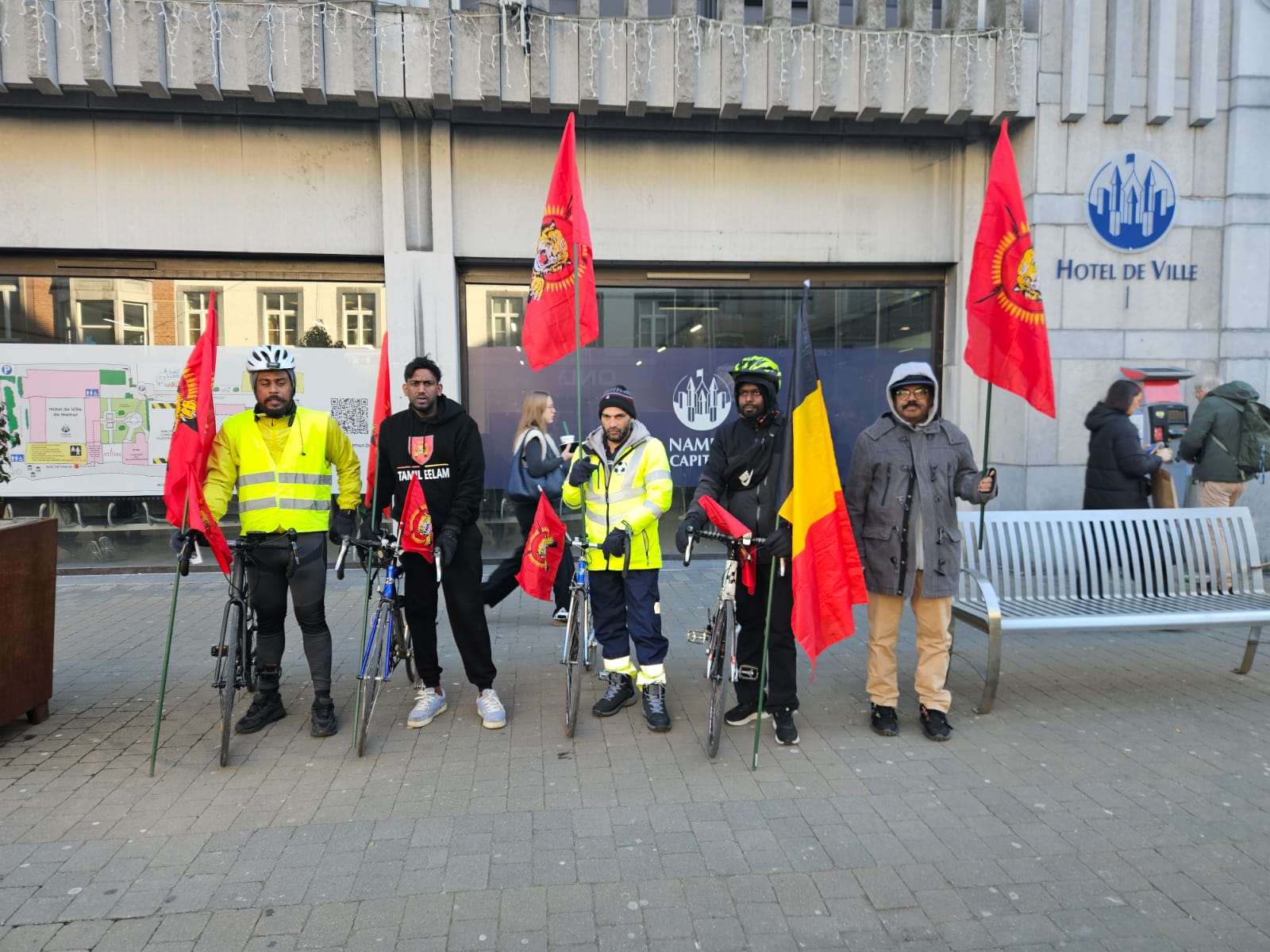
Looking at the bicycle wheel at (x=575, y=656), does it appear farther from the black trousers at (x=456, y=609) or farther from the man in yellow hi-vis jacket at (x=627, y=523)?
the black trousers at (x=456, y=609)

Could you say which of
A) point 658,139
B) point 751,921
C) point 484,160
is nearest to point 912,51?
point 658,139

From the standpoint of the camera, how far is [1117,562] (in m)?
5.55

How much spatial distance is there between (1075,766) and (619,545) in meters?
2.56

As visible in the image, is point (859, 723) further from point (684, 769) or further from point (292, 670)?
point (292, 670)

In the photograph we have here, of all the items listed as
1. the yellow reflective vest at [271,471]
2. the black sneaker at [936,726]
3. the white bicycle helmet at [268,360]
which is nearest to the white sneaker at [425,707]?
the yellow reflective vest at [271,471]

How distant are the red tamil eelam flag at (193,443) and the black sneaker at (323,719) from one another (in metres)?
1.10

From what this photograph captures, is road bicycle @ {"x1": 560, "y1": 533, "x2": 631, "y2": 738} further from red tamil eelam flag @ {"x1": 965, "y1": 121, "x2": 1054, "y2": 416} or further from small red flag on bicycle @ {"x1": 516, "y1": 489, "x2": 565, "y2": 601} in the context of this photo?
red tamil eelam flag @ {"x1": 965, "y1": 121, "x2": 1054, "y2": 416}

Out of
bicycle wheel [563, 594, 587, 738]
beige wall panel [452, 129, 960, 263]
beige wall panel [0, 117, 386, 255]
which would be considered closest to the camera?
bicycle wheel [563, 594, 587, 738]

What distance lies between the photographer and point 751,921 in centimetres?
282

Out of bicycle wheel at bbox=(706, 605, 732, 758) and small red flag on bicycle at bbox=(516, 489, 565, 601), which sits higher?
small red flag on bicycle at bbox=(516, 489, 565, 601)

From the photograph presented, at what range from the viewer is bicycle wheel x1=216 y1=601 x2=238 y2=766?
13.3 ft

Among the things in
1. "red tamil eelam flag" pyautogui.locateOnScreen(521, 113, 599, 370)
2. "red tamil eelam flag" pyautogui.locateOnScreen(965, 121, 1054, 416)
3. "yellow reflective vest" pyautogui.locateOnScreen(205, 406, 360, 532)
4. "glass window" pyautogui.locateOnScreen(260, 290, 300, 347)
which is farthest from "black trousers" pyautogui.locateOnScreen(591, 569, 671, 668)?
"glass window" pyautogui.locateOnScreen(260, 290, 300, 347)

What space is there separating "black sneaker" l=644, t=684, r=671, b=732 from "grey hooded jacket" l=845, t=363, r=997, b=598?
1.34 m

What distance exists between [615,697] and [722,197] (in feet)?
21.2
